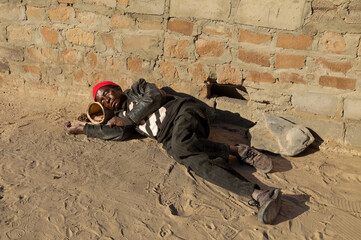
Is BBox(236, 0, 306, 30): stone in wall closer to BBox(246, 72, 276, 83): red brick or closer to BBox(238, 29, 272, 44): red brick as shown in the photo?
BBox(238, 29, 272, 44): red brick

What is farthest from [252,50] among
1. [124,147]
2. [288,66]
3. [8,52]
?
[8,52]

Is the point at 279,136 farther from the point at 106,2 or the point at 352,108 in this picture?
the point at 106,2

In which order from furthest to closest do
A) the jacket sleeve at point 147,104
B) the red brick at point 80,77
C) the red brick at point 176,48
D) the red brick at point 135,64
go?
the red brick at point 80,77
the red brick at point 135,64
the red brick at point 176,48
the jacket sleeve at point 147,104

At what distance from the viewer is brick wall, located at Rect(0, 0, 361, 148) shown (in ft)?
10.8

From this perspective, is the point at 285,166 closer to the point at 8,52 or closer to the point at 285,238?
the point at 285,238

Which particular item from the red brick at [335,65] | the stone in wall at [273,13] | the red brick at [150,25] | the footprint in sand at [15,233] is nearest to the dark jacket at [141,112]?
the red brick at [150,25]

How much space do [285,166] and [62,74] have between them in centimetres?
269

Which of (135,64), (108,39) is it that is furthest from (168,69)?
(108,39)

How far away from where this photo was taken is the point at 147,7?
12.3 ft

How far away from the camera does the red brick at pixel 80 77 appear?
13.9 feet

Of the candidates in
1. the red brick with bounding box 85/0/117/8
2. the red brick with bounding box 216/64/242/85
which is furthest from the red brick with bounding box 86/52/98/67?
the red brick with bounding box 216/64/242/85

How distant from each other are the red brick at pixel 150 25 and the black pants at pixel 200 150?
90 cm

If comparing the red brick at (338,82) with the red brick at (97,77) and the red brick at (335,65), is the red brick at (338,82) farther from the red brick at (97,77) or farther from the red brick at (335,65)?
the red brick at (97,77)

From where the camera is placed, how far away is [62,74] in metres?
4.33
